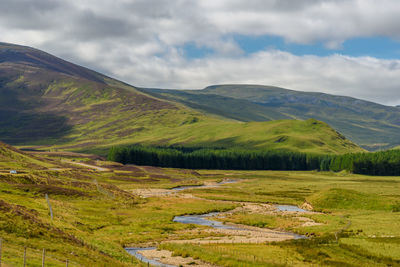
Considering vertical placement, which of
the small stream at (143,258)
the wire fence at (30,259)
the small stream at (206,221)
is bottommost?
the small stream at (206,221)

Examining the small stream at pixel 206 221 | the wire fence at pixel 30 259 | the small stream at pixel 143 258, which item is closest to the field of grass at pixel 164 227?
the wire fence at pixel 30 259

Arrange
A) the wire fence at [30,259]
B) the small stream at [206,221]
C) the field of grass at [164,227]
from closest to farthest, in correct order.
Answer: the wire fence at [30,259] → the field of grass at [164,227] → the small stream at [206,221]

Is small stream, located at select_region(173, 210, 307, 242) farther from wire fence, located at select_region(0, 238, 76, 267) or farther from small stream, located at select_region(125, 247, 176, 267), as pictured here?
wire fence, located at select_region(0, 238, 76, 267)

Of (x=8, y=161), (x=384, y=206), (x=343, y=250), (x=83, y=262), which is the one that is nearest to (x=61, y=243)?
(x=83, y=262)

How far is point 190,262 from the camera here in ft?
178

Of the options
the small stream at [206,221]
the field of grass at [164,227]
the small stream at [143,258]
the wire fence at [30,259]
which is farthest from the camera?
the small stream at [206,221]

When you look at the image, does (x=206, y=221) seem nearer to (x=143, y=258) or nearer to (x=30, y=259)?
(x=143, y=258)

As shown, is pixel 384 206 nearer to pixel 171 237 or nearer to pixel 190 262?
pixel 171 237

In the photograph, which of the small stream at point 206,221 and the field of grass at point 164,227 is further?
the small stream at point 206,221

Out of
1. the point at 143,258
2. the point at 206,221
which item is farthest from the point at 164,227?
the point at 143,258

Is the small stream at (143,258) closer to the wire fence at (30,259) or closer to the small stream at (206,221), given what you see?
the wire fence at (30,259)

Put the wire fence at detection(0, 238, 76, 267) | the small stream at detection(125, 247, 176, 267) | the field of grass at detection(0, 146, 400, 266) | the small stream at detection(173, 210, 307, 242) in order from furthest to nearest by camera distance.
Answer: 1. the small stream at detection(173, 210, 307, 242)
2. the small stream at detection(125, 247, 176, 267)
3. the field of grass at detection(0, 146, 400, 266)
4. the wire fence at detection(0, 238, 76, 267)

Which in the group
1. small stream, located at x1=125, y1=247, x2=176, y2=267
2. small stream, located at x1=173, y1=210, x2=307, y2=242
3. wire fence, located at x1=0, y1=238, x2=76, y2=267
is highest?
wire fence, located at x1=0, y1=238, x2=76, y2=267

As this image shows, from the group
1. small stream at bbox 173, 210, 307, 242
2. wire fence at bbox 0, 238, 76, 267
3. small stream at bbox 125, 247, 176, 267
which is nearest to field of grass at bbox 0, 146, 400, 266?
wire fence at bbox 0, 238, 76, 267
